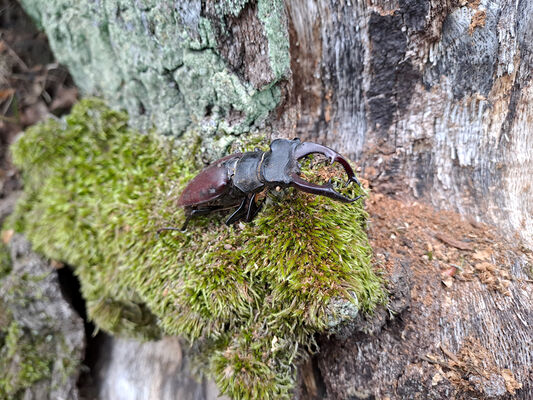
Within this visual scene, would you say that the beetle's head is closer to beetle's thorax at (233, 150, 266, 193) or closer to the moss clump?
beetle's thorax at (233, 150, 266, 193)

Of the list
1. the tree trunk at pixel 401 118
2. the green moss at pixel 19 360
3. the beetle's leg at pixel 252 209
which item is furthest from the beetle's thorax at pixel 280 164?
the green moss at pixel 19 360

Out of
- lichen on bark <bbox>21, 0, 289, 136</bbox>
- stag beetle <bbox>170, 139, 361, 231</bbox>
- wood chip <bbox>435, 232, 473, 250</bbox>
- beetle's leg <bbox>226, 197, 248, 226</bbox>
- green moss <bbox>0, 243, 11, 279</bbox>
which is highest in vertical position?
lichen on bark <bbox>21, 0, 289, 136</bbox>

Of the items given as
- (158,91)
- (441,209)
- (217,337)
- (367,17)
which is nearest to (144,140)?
(158,91)

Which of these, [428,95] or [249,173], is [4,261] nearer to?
[249,173]

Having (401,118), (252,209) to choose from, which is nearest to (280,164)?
(252,209)

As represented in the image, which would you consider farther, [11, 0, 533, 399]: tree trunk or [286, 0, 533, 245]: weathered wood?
[286, 0, 533, 245]: weathered wood

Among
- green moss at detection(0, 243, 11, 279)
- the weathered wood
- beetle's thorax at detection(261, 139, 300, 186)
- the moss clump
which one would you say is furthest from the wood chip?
green moss at detection(0, 243, 11, 279)

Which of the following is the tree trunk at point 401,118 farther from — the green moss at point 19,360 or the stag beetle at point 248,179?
the green moss at point 19,360
